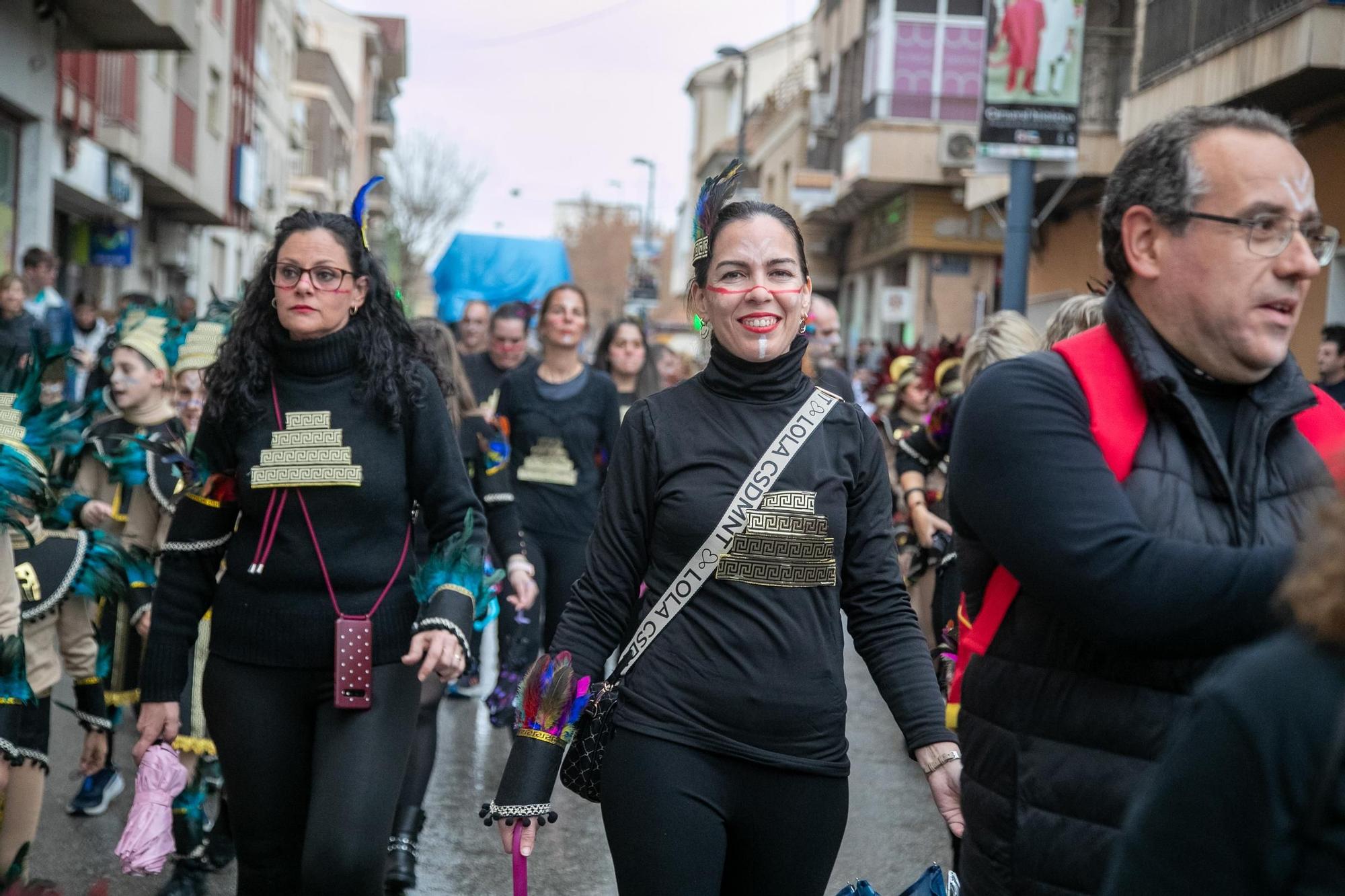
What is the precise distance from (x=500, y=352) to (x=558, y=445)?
2.10m

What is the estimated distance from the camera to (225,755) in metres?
3.90

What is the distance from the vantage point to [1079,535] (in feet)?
7.06

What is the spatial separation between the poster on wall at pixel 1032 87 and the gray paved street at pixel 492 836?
Result: 683 centimetres

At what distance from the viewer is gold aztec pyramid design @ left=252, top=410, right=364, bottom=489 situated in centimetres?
400

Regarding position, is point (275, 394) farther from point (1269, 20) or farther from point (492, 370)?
point (1269, 20)

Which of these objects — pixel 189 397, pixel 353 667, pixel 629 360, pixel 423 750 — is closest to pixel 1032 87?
pixel 629 360

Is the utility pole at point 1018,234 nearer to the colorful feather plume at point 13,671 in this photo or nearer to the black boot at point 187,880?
the black boot at point 187,880

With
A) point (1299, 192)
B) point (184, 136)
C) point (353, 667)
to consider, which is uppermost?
point (184, 136)

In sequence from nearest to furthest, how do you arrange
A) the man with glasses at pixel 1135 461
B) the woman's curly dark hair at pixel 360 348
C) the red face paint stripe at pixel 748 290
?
the man with glasses at pixel 1135 461
the red face paint stripe at pixel 748 290
the woman's curly dark hair at pixel 360 348

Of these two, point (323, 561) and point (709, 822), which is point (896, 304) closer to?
point (323, 561)

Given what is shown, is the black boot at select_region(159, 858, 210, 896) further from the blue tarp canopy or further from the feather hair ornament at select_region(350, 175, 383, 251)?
the blue tarp canopy

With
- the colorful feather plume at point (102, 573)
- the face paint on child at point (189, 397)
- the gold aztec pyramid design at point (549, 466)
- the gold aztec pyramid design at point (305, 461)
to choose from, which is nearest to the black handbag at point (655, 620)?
the gold aztec pyramid design at point (305, 461)

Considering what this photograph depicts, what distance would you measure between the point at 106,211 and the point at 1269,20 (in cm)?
1795

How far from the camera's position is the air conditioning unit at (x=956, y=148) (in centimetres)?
2853
